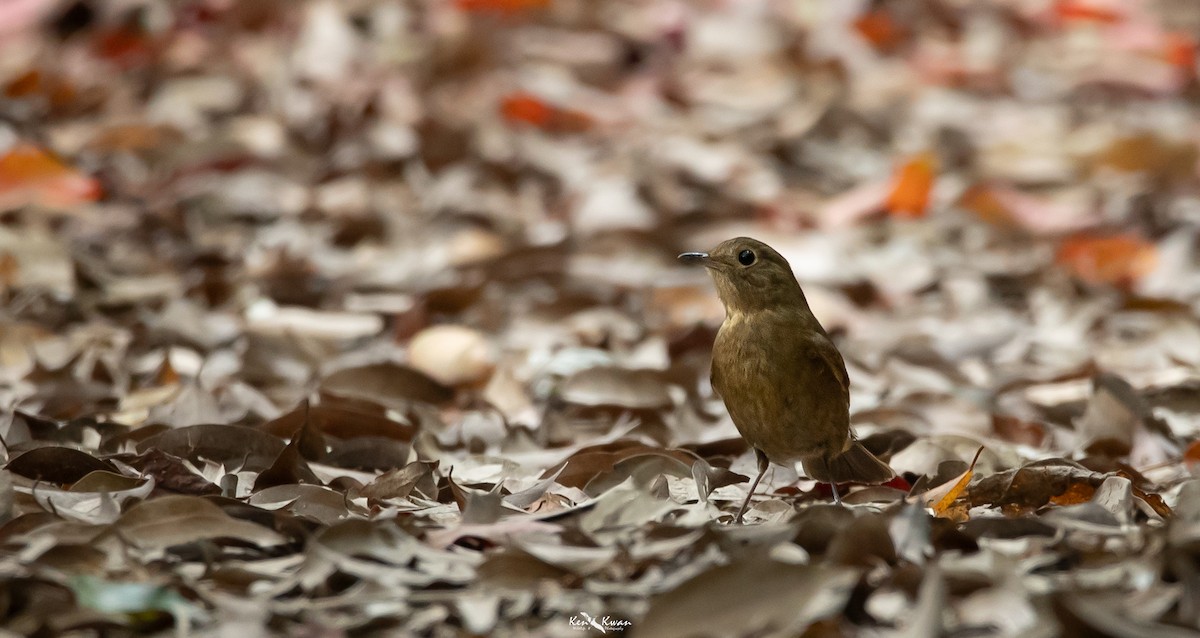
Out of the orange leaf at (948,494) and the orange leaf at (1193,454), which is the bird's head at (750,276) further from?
the orange leaf at (1193,454)

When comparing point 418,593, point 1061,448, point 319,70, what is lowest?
point 1061,448

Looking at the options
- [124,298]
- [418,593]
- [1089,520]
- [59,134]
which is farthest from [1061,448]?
[59,134]

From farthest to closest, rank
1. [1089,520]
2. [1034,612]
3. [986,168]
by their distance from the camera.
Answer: [986,168]
[1089,520]
[1034,612]

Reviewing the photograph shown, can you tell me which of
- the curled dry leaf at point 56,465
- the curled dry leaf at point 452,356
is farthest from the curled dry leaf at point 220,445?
the curled dry leaf at point 452,356

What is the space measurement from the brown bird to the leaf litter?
0.48 ft

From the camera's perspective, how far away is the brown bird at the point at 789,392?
12.4ft

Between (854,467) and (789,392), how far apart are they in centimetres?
30

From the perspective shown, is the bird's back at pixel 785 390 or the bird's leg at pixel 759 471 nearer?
the bird's leg at pixel 759 471

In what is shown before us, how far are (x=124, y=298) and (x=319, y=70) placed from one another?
2.62m

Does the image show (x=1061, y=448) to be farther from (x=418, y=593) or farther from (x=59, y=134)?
(x=59, y=134)

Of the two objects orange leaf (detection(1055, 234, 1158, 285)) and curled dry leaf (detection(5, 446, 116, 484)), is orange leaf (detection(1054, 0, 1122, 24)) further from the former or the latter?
curled dry leaf (detection(5, 446, 116, 484))

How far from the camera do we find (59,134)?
7395mm

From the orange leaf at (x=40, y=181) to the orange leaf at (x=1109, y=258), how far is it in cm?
484

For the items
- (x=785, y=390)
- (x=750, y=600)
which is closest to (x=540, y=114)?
(x=785, y=390)
